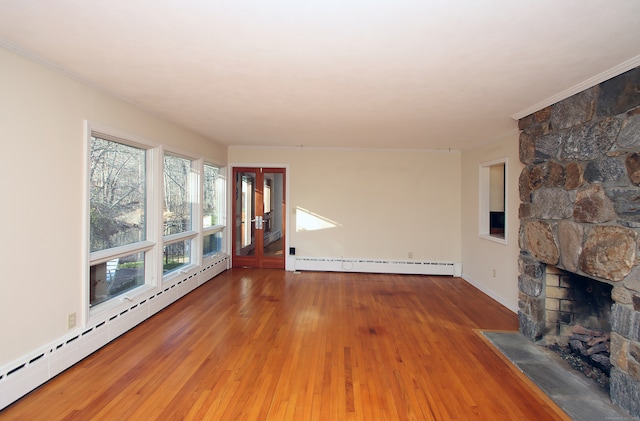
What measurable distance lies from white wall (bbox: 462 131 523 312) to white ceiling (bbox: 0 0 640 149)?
1.00 meters

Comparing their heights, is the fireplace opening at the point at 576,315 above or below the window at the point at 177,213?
below

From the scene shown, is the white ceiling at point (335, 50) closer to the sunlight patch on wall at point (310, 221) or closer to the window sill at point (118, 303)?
the window sill at point (118, 303)

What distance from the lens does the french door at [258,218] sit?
236 inches

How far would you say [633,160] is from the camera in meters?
1.99

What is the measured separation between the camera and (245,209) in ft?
19.8

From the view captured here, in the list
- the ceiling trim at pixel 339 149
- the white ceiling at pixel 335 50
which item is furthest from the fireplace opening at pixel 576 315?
the ceiling trim at pixel 339 149

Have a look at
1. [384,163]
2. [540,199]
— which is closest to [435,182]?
[384,163]

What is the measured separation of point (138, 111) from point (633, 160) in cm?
426

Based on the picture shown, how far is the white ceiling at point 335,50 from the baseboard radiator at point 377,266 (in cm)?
316

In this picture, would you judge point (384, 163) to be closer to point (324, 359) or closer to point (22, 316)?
point (324, 359)

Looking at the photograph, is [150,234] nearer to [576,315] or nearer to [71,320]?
[71,320]

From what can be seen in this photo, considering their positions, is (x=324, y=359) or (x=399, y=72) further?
(x=324, y=359)

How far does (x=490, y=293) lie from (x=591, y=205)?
2.56m

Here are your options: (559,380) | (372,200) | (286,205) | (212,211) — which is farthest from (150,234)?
(559,380)
